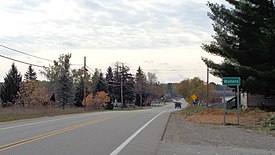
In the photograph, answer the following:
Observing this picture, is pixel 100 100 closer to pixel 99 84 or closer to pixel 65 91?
pixel 65 91

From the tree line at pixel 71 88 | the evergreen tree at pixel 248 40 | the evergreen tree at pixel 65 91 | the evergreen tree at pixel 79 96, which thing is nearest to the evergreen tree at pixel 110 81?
→ the tree line at pixel 71 88

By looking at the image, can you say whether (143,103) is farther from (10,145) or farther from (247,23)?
(10,145)

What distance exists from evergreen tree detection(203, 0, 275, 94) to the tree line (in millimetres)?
37979

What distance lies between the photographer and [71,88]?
9956 cm

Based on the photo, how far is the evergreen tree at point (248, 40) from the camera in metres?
32.2

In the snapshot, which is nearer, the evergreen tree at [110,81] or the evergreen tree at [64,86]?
the evergreen tree at [64,86]

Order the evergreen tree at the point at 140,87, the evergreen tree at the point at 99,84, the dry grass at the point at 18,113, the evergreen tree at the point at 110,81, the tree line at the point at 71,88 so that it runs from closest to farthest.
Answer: the dry grass at the point at 18,113 → the tree line at the point at 71,88 → the evergreen tree at the point at 99,84 → the evergreen tree at the point at 110,81 → the evergreen tree at the point at 140,87

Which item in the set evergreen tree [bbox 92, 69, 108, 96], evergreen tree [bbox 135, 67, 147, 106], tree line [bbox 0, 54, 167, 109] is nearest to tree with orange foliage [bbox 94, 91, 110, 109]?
tree line [bbox 0, 54, 167, 109]

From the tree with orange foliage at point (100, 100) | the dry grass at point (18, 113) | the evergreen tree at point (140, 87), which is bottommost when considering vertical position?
the dry grass at point (18, 113)

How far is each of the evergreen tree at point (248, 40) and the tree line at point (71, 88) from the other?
3798 cm

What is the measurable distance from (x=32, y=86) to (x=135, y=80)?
5774 cm

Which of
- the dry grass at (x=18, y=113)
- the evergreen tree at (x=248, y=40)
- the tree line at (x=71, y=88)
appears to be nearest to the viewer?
the evergreen tree at (x=248, y=40)

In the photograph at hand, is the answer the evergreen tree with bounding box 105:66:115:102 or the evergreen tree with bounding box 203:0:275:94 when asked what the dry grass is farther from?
the evergreen tree with bounding box 105:66:115:102

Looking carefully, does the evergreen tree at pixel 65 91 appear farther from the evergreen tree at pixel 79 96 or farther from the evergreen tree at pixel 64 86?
the evergreen tree at pixel 79 96
